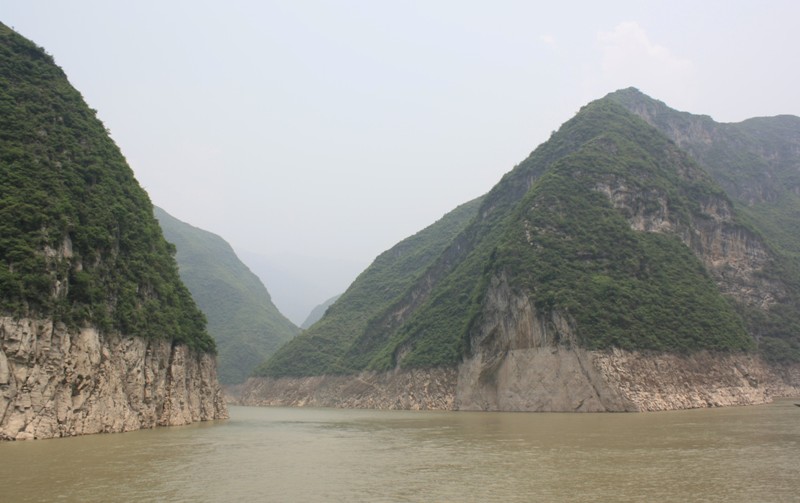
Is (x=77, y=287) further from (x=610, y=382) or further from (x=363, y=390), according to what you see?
(x=363, y=390)

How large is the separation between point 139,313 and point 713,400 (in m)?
62.1

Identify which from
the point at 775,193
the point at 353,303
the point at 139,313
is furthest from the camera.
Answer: the point at 353,303

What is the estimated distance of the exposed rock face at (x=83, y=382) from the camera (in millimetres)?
37188

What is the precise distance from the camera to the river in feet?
70.4

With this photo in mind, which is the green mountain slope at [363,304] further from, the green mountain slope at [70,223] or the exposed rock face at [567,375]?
the green mountain slope at [70,223]

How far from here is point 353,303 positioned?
573 feet

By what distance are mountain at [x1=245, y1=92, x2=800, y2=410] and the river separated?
2924cm

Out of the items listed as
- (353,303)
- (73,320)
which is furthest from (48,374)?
(353,303)

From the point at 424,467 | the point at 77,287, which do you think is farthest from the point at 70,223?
the point at 424,467

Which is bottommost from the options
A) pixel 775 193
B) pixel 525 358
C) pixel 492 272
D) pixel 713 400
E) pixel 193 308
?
pixel 713 400

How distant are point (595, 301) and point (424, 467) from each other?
55.2 m

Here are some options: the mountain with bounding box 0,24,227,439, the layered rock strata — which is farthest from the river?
the layered rock strata

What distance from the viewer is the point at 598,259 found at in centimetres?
8694

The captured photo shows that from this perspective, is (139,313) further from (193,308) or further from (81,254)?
(193,308)
